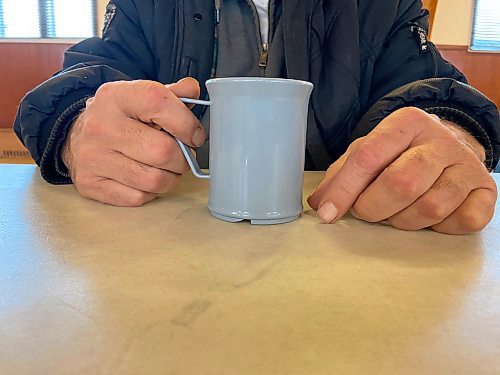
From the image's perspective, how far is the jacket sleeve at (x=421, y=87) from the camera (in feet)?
2.02

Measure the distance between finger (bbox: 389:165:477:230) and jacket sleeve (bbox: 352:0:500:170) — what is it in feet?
0.64

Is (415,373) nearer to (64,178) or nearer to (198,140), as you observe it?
(198,140)

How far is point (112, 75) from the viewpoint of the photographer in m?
0.67

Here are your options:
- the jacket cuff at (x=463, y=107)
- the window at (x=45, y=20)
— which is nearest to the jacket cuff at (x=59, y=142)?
the jacket cuff at (x=463, y=107)

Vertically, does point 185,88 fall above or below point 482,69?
above

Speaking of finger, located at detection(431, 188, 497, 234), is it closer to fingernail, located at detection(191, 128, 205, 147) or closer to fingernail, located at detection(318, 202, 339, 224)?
fingernail, located at detection(318, 202, 339, 224)

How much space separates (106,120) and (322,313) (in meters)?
0.33

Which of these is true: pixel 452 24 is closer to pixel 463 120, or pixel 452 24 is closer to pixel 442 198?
pixel 463 120

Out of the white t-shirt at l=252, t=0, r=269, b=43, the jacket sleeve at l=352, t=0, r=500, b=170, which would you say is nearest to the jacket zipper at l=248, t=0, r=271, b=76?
the white t-shirt at l=252, t=0, r=269, b=43

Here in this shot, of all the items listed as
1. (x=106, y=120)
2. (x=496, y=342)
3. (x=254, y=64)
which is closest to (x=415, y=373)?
(x=496, y=342)

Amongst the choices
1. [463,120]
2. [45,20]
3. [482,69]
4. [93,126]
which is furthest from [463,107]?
[45,20]

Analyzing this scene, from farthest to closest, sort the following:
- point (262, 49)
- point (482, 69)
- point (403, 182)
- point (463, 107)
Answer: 1. point (482, 69)
2. point (262, 49)
3. point (463, 107)
4. point (403, 182)

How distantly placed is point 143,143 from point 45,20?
387 centimetres

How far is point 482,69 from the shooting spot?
138 inches
